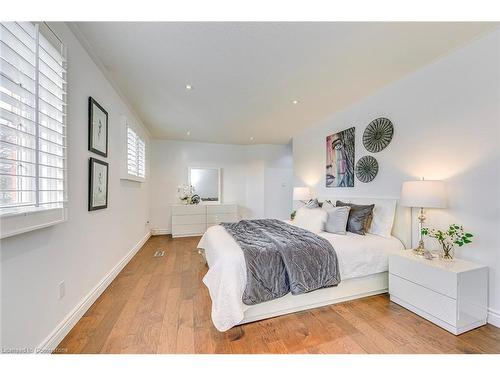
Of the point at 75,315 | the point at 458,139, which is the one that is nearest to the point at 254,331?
the point at 75,315

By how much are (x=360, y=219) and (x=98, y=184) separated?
311cm

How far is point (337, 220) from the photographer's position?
2631 millimetres

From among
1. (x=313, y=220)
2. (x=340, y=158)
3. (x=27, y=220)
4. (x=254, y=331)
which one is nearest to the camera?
(x=27, y=220)

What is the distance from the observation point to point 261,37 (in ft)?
5.79

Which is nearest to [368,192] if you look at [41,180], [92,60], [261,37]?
[261,37]

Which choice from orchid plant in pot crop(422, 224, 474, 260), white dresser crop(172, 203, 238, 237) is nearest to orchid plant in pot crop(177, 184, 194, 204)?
white dresser crop(172, 203, 238, 237)

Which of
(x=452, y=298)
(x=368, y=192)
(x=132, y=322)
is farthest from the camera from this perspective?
(x=368, y=192)

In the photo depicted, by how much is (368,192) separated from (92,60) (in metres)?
3.72

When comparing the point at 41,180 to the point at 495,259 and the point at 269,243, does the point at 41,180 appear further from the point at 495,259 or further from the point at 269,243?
the point at 495,259

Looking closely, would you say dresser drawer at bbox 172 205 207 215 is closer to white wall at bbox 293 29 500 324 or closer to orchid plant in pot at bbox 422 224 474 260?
white wall at bbox 293 29 500 324

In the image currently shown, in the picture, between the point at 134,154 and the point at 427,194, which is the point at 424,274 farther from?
the point at 134,154

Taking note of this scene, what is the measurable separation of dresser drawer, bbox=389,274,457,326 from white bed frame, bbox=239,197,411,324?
0.18 m

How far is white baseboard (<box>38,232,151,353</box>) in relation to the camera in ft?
4.63
